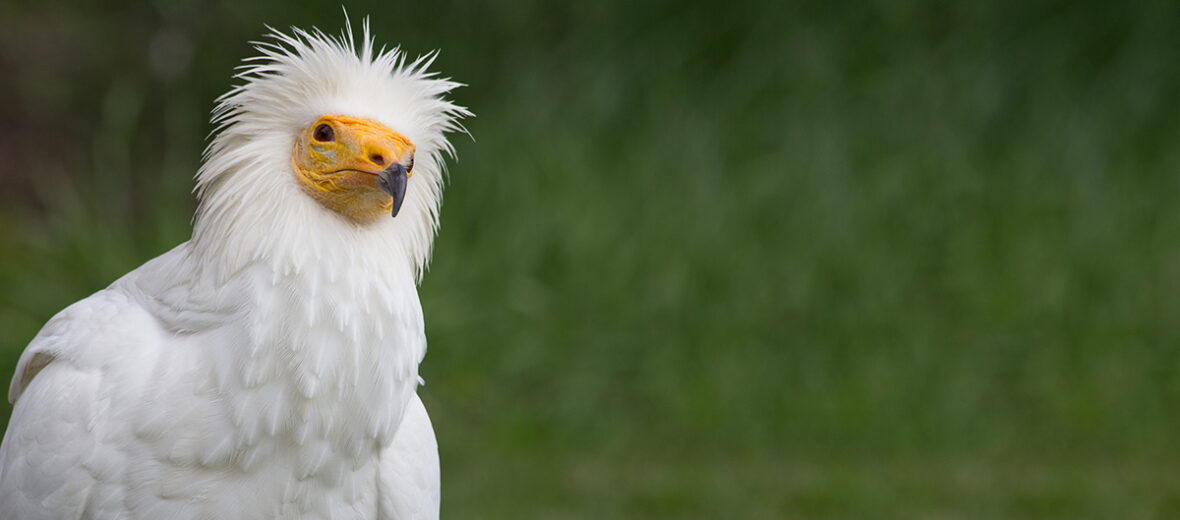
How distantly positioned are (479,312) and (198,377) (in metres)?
3.60

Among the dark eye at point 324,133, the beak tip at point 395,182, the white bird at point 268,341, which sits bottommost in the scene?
the white bird at point 268,341

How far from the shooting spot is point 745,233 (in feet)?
22.1

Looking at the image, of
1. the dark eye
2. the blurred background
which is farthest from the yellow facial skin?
the blurred background

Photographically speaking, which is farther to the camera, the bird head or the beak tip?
the bird head

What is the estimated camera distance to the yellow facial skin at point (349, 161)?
2590mm

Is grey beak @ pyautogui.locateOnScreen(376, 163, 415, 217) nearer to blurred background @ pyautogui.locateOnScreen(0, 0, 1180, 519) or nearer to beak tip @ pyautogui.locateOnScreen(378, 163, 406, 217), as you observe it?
beak tip @ pyautogui.locateOnScreen(378, 163, 406, 217)

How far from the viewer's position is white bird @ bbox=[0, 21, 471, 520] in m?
2.62

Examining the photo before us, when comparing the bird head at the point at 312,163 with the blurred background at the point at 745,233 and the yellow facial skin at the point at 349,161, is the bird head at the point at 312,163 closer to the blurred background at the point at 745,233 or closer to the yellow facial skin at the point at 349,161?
the yellow facial skin at the point at 349,161

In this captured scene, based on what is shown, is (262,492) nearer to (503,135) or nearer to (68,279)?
(68,279)

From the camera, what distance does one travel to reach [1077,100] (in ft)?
24.2

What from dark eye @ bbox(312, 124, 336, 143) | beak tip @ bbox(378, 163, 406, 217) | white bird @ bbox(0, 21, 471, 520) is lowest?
white bird @ bbox(0, 21, 471, 520)

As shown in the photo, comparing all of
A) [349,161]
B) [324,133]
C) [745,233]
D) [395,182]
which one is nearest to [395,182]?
[395,182]

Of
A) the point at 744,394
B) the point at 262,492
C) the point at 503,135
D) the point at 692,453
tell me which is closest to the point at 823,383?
the point at 744,394

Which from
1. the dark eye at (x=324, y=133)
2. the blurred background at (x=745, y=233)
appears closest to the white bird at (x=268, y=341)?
the dark eye at (x=324, y=133)
